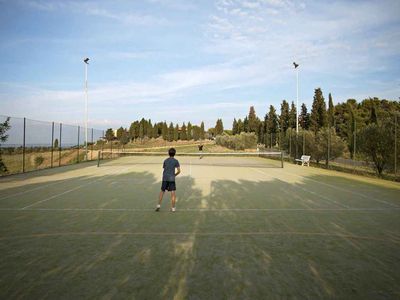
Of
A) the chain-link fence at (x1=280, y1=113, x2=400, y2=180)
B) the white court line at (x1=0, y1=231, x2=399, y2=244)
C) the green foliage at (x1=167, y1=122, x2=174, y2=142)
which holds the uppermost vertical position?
the green foliage at (x1=167, y1=122, x2=174, y2=142)

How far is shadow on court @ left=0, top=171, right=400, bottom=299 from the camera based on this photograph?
152 inches

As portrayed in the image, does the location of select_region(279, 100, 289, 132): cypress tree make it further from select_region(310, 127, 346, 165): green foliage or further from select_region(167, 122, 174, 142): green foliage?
select_region(167, 122, 174, 142): green foliage

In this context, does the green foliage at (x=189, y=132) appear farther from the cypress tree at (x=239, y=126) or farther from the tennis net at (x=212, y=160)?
the tennis net at (x=212, y=160)

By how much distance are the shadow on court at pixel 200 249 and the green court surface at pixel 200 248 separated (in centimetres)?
2

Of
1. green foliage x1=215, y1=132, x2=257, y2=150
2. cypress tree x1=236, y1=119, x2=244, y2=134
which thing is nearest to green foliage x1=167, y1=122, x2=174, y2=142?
cypress tree x1=236, y1=119, x2=244, y2=134

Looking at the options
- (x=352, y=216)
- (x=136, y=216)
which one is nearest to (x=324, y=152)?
(x=352, y=216)

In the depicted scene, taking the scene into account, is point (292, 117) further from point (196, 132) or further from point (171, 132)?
point (196, 132)

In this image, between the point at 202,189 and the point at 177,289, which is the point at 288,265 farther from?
the point at 202,189

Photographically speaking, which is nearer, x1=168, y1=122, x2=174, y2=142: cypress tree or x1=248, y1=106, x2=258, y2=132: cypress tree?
x1=248, y1=106, x2=258, y2=132: cypress tree

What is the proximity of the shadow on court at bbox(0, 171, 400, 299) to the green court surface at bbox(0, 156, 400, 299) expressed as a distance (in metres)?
0.02

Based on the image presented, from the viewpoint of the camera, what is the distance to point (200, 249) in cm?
534

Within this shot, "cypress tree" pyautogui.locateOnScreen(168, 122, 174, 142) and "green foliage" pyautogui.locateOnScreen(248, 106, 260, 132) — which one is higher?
"green foliage" pyautogui.locateOnScreen(248, 106, 260, 132)

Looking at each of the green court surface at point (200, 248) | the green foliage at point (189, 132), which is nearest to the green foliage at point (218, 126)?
the green foliage at point (189, 132)

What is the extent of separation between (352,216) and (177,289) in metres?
6.00
